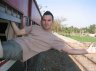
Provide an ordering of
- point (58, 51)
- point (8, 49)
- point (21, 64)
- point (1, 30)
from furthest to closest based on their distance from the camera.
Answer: point (1, 30) < point (21, 64) < point (58, 51) < point (8, 49)

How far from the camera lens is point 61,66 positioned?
3.47 meters

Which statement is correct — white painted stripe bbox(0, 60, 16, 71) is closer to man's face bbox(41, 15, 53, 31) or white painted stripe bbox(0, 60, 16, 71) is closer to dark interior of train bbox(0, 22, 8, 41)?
man's face bbox(41, 15, 53, 31)

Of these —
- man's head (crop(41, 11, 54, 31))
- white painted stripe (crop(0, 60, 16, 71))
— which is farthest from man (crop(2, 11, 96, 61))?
white painted stripe (crop(0, 60, 16, 71))

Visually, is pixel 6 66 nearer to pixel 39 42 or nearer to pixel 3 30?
pixel 39 42

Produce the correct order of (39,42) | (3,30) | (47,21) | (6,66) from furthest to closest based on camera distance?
(3,30) → (6,66) → (39,42) → (47,21)

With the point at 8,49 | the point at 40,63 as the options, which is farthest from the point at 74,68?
the point at 8,49

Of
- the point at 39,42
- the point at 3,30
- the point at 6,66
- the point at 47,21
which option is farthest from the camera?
the point at 3,30

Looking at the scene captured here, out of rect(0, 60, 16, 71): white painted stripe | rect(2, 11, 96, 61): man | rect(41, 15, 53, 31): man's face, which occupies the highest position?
rect(41, 15, 53, 31): man's face

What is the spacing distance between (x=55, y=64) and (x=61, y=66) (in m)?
0.07

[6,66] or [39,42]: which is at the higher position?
[39,42]

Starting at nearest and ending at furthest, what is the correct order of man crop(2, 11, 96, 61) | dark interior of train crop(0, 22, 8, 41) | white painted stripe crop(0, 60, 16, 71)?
man crop(2, 11, 96, 61) → white painted stripe crop(0, 60, 16, 71) → dark interior of train crop(0, 22, 8, 41)

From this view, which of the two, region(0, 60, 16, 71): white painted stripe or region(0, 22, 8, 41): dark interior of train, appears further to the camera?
region(0, 22, 8, 41): dark interior of train

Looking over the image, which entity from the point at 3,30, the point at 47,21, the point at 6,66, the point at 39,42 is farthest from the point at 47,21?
the point at 3,30

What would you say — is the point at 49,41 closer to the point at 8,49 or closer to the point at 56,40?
the point at 56,40
